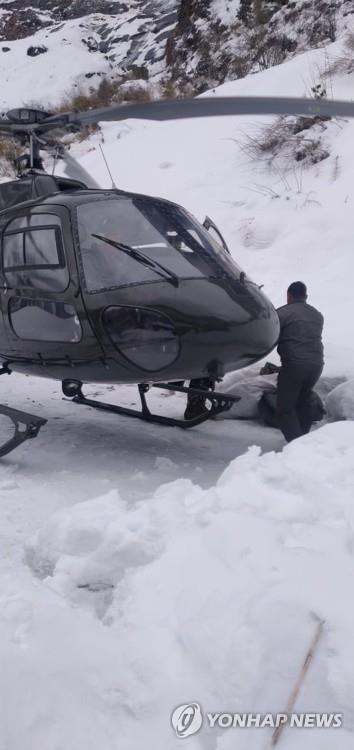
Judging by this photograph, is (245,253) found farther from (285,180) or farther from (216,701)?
(216,701)

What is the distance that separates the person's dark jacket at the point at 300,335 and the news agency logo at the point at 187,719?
3.27 meters

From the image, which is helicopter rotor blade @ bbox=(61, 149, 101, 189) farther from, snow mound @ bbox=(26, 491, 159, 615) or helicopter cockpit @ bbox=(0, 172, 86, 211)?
snow mound @ bbox=(26, 491, 159, 615)

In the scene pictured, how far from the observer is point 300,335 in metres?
4.80

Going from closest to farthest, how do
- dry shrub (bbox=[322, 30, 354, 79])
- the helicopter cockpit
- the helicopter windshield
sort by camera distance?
the helicopter windshield < the helicopter cockpit < dry shrub (bbox=[322, 30, 354, 79])

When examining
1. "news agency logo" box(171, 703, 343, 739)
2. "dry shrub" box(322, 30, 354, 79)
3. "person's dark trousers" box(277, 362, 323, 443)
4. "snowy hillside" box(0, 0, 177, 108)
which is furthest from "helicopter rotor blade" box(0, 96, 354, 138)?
"snowy hillside" box(0, 0, 177, 108)

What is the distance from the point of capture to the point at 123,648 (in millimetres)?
1967

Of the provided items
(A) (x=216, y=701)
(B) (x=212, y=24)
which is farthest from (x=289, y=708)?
(B) (x=212, y=24)

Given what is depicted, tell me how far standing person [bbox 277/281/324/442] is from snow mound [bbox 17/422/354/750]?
192 centimetres

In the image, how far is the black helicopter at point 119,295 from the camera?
3.88 metres

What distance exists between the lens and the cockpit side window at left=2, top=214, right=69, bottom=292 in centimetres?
423

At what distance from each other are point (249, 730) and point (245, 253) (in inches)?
333

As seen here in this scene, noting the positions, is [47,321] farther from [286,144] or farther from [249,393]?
[286,144]

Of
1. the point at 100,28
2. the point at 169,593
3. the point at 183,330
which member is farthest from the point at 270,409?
the point at 100,28

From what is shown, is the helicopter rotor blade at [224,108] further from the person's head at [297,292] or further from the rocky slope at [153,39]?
the rocky slope at [153,39]
